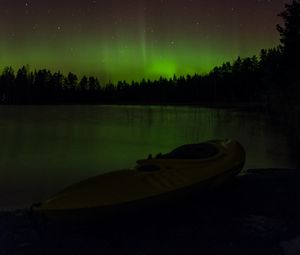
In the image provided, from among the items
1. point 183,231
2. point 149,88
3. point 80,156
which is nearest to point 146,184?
point 183,231

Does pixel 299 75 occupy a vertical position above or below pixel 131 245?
above

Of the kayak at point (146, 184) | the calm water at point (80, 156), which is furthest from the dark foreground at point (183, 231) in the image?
the calm water at point (80, 156)

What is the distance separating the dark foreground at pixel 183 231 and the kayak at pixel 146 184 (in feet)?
1.21

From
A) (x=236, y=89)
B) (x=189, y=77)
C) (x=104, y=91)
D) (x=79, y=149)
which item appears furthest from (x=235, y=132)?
(x=104, y=91)

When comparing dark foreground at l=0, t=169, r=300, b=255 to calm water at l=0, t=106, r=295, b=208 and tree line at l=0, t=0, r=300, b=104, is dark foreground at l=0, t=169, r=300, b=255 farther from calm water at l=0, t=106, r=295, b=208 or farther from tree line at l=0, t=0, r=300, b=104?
tree line at l=0, t=0, r=300, b=104

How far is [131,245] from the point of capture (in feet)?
26.2

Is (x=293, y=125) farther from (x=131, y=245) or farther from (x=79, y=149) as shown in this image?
(x=131, y=245)

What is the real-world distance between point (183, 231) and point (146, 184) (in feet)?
4.37

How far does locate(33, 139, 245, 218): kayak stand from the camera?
885 cm

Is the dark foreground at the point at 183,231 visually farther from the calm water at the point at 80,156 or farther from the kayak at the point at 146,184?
the calm water at the point at 80,156

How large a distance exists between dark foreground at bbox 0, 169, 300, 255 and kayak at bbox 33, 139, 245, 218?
0.37 m

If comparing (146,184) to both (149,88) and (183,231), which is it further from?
(149,88)

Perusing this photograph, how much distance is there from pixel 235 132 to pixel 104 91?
485ft

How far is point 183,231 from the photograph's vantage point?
343 inches
